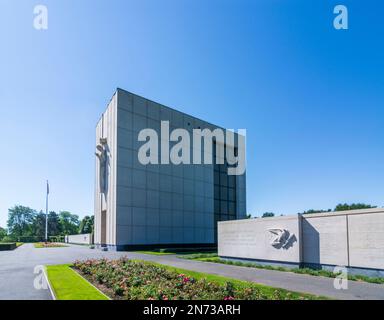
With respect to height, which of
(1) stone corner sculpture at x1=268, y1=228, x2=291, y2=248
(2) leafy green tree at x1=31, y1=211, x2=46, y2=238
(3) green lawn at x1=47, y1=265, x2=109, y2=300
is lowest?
(2) leafy green tree at x1=31, y1=211, x2=46, y2=238

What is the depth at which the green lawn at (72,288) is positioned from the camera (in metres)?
10.9

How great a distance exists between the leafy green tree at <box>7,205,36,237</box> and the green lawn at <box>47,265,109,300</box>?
128 meters

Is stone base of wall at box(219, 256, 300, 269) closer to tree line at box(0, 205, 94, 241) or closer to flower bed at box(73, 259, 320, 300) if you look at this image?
flower bed at box(73, 259, 320, 300)

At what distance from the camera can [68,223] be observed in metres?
138

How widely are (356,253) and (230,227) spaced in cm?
1140

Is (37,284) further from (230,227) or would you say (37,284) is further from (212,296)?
(230,227)

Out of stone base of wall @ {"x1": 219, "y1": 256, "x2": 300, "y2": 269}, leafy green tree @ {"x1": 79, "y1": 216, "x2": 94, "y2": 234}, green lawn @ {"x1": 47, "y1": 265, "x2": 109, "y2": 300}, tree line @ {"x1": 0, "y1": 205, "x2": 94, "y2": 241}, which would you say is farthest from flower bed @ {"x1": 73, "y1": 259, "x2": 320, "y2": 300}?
tree line @ {"x1": 0, "y1": 205, "x2": 94, "y2": 241}

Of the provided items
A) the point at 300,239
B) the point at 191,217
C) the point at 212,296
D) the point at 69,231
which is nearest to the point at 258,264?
the point at 300,239

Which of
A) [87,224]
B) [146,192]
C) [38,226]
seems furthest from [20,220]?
[146,192]

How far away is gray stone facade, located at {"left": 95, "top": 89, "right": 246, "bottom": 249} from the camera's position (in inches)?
1556

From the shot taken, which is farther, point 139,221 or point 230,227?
point 139,221

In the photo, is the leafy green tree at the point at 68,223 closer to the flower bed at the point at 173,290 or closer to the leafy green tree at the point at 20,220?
the leafy green tree at the point at 20,220

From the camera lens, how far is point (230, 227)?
27.1m

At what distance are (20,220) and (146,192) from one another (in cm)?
11588
